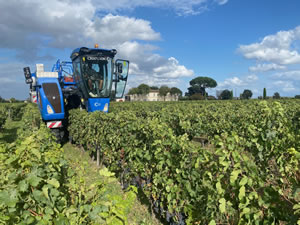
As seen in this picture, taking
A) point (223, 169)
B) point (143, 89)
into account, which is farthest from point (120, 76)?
point (143, 89)

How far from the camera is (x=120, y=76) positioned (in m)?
8.23

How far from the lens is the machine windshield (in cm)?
790

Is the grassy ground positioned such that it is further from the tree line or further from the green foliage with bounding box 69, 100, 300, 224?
the tree line

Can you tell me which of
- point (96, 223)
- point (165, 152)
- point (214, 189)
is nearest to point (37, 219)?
point (96, 223)

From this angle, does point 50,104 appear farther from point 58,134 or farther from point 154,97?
point 154,97

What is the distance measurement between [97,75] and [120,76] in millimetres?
781

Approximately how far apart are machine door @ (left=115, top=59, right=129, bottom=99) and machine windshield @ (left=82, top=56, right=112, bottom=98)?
11.2 inches

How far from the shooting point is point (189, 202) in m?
2.68

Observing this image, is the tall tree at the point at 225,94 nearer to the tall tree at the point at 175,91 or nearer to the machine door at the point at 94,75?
the tall tree at the point at 175,91

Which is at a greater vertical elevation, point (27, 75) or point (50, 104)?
point (27, 75)

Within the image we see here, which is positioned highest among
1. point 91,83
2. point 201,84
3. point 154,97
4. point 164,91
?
point 201,84

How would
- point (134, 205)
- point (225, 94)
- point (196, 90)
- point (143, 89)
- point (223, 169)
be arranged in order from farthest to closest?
point (196, 90), point (143, 89), point (225, 94), point (134, 205), point (223, 169)

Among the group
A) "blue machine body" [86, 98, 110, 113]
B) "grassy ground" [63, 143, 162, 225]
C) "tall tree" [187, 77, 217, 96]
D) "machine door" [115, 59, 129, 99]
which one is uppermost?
"tall tree" [187, 77, 217, 96]

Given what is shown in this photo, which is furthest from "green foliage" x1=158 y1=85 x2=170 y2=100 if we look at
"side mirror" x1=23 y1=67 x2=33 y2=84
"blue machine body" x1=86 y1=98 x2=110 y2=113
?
"blue machine body" x1=86 y1=98 x2=110 y2=113
